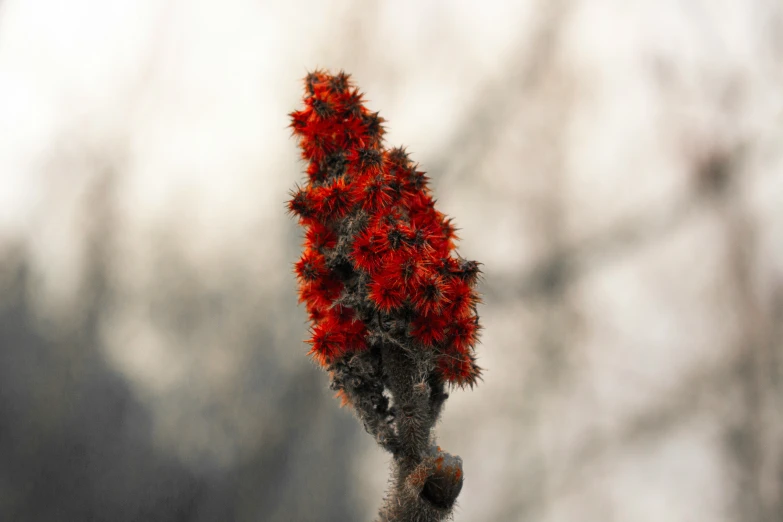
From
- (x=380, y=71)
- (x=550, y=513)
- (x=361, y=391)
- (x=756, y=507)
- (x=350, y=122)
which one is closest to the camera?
(x=361, y=391)

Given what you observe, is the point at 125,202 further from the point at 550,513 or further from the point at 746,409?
the point at 746,409

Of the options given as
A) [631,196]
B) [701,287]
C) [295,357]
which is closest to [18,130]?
[295,357]

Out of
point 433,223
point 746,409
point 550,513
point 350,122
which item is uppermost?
point 746,409

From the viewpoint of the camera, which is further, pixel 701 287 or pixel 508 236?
pixel 508 236

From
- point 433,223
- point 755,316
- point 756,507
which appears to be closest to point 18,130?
point 433,223

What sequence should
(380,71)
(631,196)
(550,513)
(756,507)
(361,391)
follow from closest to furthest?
(361,391)
(756,507)
(550,513)
(631,196)
(380,71)

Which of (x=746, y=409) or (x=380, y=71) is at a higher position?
(x=380, y=71)
